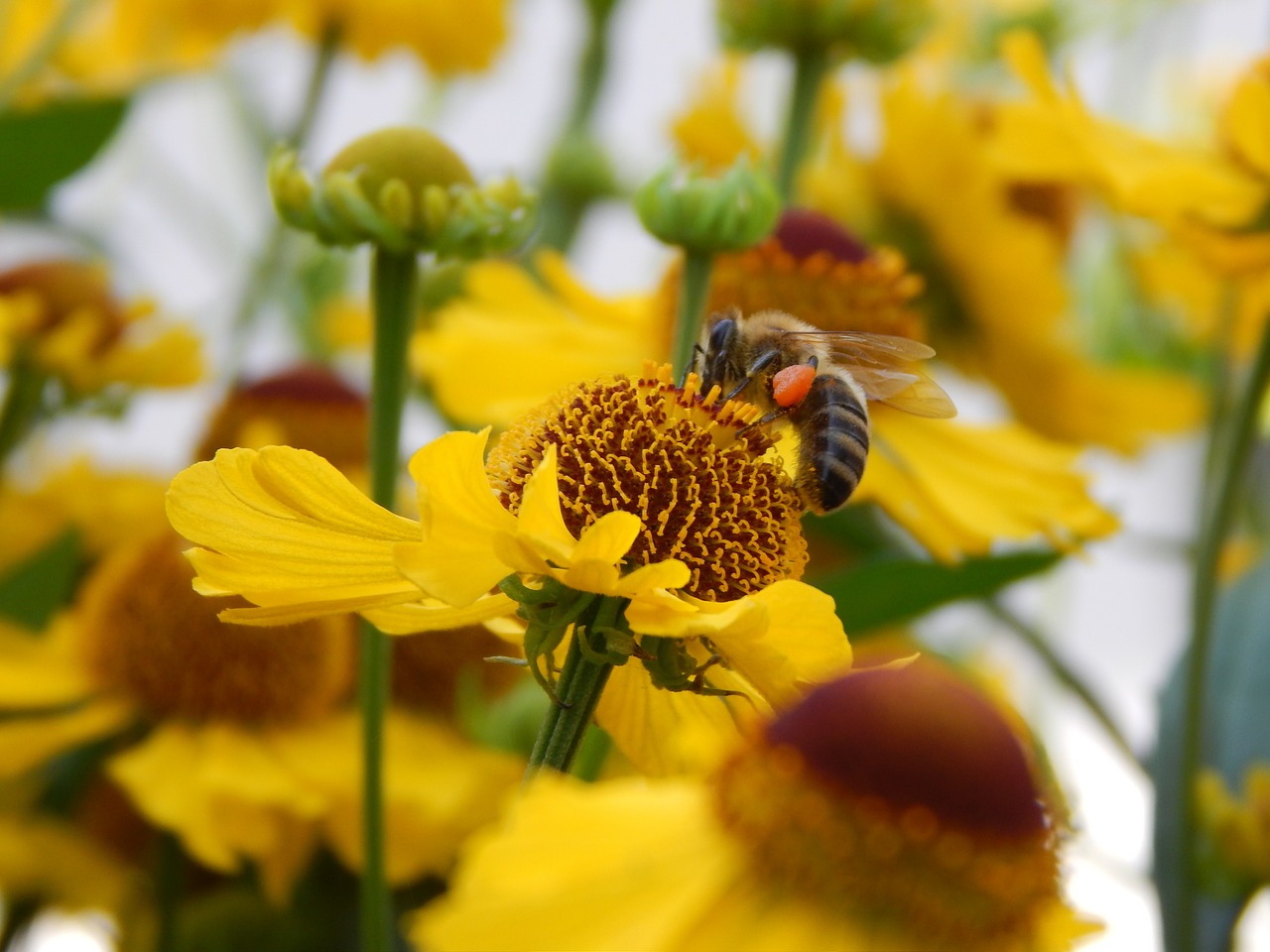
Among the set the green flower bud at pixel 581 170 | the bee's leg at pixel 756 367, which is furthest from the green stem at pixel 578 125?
the bee's leg at pixel 756 367

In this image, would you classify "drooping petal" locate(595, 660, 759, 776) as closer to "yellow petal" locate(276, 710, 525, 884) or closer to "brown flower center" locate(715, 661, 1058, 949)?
"brown flower center" locate(715, 661, 1058, 949)

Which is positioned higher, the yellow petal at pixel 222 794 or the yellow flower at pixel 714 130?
the yellow flower at pixel 714 130

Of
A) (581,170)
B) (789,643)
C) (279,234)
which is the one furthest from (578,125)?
(789,643)

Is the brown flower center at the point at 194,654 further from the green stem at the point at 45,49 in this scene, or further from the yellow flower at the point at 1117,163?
the yellow flower at the point at 1117,163

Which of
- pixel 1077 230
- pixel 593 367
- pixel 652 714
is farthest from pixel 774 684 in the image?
pixel 1077 230

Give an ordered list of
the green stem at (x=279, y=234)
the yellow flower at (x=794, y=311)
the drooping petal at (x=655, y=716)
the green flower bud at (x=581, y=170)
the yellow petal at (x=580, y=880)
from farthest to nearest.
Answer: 1. the green flower bud at (x=581, y=170)
2. the green stem at (x=279, y=234)
3. the yellow flower at (x=794, y=311)
4. the drooping petal at (x=655, y=716)
5. the yellow petal at (x=580, y=880)

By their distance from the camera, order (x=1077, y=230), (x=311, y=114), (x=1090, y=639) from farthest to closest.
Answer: (x=1090, y=639) < (x=1077, y=230) < (x=311, y=114)

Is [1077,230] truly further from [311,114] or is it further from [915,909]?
[915,909]
